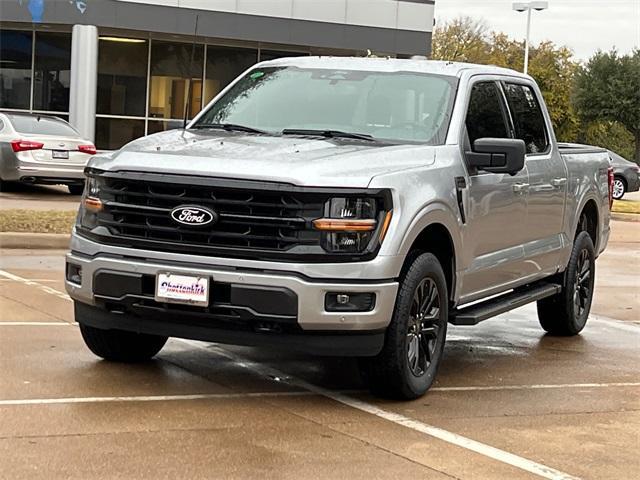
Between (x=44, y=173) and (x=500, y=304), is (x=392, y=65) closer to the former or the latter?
(x=500, y=304)

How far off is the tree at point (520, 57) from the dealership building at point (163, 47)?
122 ft

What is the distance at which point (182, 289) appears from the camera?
6.04 meters

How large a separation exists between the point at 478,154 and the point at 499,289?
1169mm

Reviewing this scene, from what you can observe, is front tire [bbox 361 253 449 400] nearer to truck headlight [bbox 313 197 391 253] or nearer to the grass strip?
truck headlight [bbox 313 197 391 253]

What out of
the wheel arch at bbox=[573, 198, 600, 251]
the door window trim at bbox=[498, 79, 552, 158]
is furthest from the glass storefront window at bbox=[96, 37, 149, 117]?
the door window trim at bbox=[498, 79, 552, 158]

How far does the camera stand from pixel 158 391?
21.2 feet

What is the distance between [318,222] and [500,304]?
89.4 inches

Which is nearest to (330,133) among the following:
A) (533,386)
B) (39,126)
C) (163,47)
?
(533,386)

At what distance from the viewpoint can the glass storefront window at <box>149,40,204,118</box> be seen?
31.4 metres

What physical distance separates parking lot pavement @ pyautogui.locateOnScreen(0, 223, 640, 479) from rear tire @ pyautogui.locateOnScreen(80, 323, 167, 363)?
Result: 0.32 feet

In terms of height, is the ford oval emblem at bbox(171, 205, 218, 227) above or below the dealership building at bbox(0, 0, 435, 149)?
below

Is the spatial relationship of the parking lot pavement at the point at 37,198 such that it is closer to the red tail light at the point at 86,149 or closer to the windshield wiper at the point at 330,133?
the red tail light at the point at 86,149

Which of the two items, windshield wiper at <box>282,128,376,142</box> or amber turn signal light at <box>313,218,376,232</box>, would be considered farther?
windshield wiper at <box>282,128,376,142</box>

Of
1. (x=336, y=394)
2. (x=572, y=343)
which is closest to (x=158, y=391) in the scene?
(x=336, y=394)
